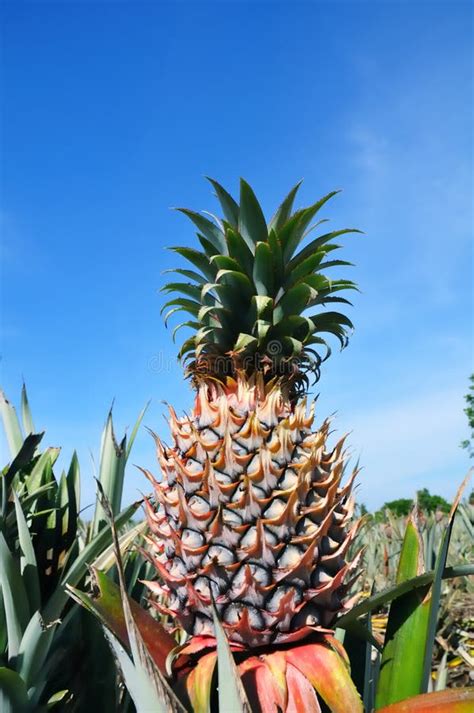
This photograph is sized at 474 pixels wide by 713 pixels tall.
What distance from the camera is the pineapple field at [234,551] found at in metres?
1.73

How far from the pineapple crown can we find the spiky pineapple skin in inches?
8.3

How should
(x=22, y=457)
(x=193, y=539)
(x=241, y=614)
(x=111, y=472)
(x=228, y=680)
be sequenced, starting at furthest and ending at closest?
(x=111, y=472), (x=22, y=457), (x=193, y=539), (x=241, y=614), (x=228, y=680)

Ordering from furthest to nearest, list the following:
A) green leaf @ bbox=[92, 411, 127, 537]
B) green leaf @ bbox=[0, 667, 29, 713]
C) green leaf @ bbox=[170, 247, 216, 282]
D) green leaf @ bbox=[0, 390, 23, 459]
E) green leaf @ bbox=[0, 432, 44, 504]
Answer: green leaf @ bbox=[170, 247, 216, 282], green leaf @ bbox=[0, 390, 23, 459], green leaf @ bbox=[92, 411, 127, 537], green leaf @ bbox=[0, 432, 44, 504], green leaf @ bbox=[0, 667, 29, 713]

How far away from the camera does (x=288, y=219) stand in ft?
8.23

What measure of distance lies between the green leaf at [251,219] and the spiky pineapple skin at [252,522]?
2.54 feet

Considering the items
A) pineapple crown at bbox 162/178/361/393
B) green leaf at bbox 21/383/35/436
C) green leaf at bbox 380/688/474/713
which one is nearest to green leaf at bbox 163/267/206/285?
pineapple crown at bbox 162/178/361/393

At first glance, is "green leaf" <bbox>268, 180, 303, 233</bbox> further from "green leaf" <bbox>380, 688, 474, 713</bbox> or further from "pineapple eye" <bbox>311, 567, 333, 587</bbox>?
"green leaf" <bbox>380, 688, 474, 713</bbox>

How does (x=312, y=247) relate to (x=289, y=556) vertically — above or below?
above

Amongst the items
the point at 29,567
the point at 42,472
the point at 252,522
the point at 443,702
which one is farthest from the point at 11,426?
the point at 443,702

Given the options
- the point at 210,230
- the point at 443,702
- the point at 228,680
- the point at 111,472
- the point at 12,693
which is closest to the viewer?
the point at 228,680

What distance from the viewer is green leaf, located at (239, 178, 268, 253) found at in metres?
2.41

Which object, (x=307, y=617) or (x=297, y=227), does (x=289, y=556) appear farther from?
(x=297, y=227)

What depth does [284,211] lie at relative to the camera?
2.58 meters

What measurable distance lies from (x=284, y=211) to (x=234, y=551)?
5.37 feet
